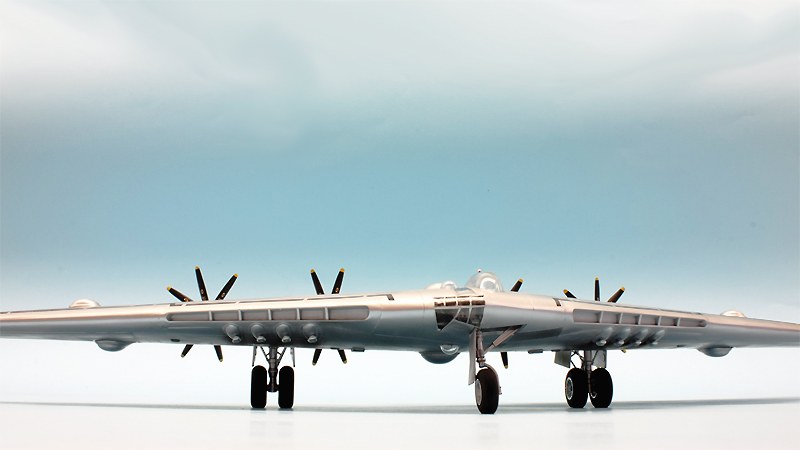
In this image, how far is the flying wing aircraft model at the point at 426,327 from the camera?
2677cm

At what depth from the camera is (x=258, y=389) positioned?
1204 inches

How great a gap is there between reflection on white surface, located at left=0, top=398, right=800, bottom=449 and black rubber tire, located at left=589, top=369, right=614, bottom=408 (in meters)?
4.00

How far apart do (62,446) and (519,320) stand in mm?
14313

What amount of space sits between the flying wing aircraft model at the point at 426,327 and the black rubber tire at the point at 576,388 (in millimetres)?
34

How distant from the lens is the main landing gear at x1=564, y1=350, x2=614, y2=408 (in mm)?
31547

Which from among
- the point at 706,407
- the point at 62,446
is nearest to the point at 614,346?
the point at 706,407

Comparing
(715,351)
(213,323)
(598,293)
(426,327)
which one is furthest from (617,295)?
(213,323)

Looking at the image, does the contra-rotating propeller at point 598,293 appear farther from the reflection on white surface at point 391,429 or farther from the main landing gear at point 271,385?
the main landing gear at point 271,385

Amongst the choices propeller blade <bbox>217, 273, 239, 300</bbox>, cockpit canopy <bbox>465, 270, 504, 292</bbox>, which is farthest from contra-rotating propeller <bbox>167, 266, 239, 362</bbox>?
cockpit canopy <bbox>465, 270, 504, 292</bbox>

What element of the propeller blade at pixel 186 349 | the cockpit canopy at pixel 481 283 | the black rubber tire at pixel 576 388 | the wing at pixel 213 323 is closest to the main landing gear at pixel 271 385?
the wing at pixel 213 323

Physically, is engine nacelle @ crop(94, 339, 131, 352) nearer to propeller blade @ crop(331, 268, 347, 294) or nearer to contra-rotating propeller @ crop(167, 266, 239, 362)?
contra-rotating propeller @ crop(167, 266, 239, 362)

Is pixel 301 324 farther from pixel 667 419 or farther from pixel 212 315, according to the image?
pixel 667 419

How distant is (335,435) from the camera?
18484mm

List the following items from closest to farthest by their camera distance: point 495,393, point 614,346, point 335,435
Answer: point 335,435, point 495,393, point 614,346
